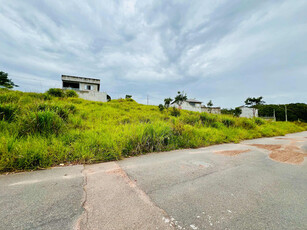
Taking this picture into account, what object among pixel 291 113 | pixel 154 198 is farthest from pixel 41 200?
pixel 291 113

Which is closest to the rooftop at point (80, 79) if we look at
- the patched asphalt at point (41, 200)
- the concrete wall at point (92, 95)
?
the concrete wall at point (92, 95)

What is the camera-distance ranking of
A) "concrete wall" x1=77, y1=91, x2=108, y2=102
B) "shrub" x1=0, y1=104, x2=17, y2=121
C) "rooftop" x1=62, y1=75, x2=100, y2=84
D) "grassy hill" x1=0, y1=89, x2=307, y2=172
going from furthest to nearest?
"rooftop" x1=62, y1=75, x2=100, y2=84, "concrete wall" x1=77, y1=91, x2=108, y2=102, "shrub" x1=0, y1=104, x2=17, y2=121, "grassy hill" x1=0, y1=89, x2=307, y2=172

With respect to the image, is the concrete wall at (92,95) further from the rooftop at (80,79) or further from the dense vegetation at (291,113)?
the dense vegetation at (291,113)

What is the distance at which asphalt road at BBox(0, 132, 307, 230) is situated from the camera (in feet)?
2.51

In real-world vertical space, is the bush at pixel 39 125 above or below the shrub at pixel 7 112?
below

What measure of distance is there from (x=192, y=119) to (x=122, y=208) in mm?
4510

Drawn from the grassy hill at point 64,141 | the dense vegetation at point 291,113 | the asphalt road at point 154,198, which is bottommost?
the asphalt road at point 154,198

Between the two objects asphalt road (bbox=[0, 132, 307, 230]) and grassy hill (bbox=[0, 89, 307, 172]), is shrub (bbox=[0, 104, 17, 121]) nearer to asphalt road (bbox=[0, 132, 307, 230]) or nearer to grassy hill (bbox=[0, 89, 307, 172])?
grassy hill (bbox=[0, 89, 307, 172])

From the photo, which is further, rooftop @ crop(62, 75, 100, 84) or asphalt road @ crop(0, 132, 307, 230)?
rooftop @ crop(62, 75, 100, 84)

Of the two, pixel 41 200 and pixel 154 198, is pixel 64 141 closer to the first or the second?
pixel 41 200

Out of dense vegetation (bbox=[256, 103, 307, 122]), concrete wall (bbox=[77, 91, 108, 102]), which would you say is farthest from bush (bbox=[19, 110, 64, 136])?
dense vegetation (bbox=[256, 103, 307, 122])

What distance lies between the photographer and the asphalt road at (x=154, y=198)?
30.2 inches

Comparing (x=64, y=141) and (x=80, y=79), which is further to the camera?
(x=80, y=79)

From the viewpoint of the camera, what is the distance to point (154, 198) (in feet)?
3.27
